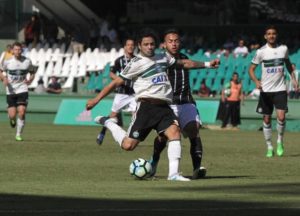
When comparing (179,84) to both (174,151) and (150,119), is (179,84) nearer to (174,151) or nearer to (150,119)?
(150,119)

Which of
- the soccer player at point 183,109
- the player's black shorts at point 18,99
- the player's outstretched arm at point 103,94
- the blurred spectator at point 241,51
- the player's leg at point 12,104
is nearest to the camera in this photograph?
the player's outstretched arm at point 103,94

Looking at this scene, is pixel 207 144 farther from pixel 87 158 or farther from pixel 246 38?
pixel 246 38

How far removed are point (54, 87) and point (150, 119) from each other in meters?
25.3

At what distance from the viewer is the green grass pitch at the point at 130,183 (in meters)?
11.6

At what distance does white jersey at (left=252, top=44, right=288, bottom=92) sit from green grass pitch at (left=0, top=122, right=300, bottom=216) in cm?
140

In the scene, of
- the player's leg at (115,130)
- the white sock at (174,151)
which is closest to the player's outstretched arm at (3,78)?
the player's leg at (115,130)

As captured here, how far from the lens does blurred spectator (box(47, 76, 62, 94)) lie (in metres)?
39.7

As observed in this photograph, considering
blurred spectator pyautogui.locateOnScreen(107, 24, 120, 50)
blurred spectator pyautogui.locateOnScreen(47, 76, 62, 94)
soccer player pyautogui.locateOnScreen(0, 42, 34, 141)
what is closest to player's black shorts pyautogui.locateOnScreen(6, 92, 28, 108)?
soccer player pyautogui.locateOnScreen(0, 42, 34, 141)

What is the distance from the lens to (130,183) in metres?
14.7

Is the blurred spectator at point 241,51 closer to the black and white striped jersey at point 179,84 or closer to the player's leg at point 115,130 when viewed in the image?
the black and white striped jersey at point 179,84

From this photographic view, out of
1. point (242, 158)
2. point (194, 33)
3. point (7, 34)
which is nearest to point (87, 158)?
point (242, 158)

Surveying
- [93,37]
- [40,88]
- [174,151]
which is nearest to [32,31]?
[93,37]

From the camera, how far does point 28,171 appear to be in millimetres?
16922

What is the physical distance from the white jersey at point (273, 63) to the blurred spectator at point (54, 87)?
64.5 ft
